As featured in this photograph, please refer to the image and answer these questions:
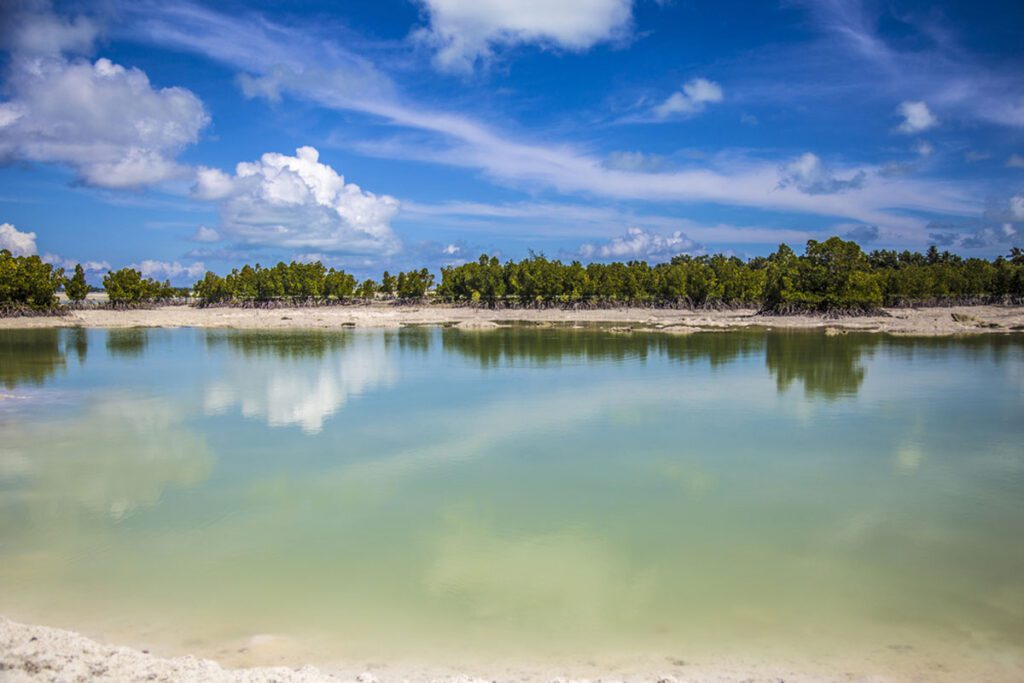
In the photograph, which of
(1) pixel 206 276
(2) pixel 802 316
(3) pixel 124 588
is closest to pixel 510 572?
(3) pixel 124 588

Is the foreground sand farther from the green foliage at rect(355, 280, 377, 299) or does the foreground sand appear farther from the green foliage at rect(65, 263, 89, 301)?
the green foliage at rect(355, 280, 377, 299)

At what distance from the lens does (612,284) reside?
284 ft

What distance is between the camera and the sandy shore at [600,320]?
57156 mm

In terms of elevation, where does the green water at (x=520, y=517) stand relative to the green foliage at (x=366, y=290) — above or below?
below

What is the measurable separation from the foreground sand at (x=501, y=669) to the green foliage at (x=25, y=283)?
69.4 meters

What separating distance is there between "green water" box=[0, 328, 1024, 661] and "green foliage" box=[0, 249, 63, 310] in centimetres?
4792

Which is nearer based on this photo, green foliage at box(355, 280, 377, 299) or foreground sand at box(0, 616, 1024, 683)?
foreground sand at box(0, 616, 1024, 683)

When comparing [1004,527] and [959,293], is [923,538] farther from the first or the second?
[959,293]

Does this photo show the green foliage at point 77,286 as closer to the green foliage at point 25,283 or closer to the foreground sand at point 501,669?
the green foliage at point 25,283

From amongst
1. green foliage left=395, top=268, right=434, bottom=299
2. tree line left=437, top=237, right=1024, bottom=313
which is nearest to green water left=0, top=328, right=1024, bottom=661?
tree line left=437, top=237, right=1024, bottom=313

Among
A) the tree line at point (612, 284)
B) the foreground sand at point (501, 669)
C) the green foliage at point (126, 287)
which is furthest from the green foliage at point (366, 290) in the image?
the foreground sand at point (501, 669)

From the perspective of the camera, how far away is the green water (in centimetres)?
767

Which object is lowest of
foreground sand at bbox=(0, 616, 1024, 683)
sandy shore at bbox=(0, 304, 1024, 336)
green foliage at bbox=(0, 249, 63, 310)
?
foreground sand at bbox=(0, 616, 1024, 683)

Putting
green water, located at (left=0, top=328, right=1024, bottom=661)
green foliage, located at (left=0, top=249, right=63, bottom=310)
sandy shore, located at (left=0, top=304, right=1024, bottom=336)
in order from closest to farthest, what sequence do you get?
green water, located at (left=0, top=328, right=1024, bottom=661) < sandy shore, located at (left=0, top=304, right=1024, bottom=336) < green foliage, located at (left=0, top=249, right=63, bottom=310)
